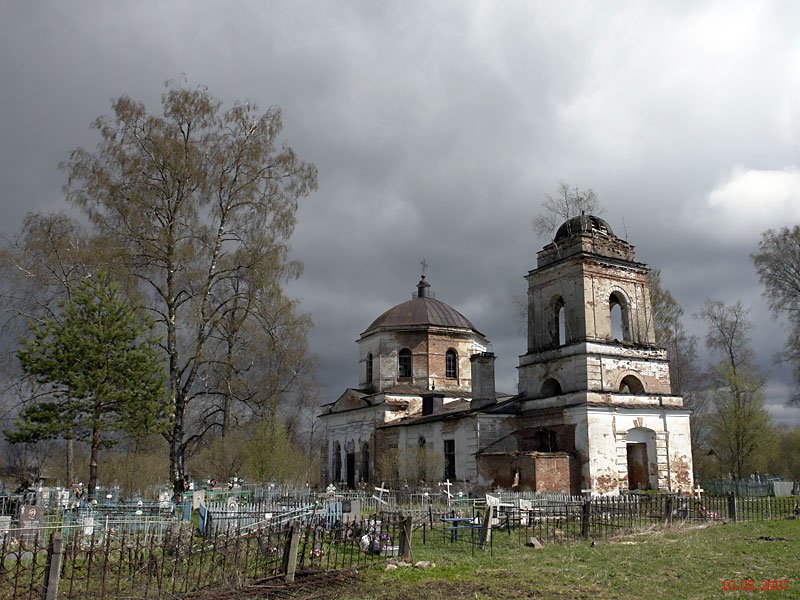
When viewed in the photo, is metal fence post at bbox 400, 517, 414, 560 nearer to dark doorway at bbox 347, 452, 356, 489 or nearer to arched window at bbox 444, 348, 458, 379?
dark doorway at bbox 347, 452, 356, 489

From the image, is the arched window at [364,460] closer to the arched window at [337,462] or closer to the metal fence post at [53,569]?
the arched window at [337,462]

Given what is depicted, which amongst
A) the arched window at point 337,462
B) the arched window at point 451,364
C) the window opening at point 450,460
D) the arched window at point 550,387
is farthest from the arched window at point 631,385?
the arched window at point 337,462

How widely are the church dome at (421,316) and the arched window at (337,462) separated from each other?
677 centimetres

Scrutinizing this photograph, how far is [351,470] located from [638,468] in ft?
53.7

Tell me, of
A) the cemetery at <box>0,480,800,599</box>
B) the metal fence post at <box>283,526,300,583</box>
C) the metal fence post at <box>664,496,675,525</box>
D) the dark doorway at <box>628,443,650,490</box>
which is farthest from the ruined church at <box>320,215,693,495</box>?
the metal fence post at <box>283,526,300,583</box>

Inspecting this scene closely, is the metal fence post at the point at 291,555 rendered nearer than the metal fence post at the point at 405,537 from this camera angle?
Yes

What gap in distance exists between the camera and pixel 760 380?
37.2 metres

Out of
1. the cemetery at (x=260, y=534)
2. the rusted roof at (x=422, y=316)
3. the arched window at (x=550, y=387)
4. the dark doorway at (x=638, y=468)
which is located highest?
the rusted roof at (x=422, y=316)

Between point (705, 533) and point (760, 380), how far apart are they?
24.4 metres

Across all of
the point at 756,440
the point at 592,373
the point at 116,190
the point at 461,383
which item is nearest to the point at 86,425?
the point at 116,190

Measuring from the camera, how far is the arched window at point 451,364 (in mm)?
39688

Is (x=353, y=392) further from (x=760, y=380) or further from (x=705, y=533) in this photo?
(x=705, y=533)

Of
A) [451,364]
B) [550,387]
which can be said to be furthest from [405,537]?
[451,364]

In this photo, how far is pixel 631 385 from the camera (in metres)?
27.8
